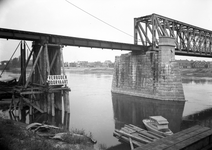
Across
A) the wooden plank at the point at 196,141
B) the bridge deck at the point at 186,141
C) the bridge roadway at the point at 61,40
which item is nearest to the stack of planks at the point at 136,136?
the bridge deck at the point at 186,141

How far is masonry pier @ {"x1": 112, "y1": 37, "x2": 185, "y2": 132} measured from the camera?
85.5ft

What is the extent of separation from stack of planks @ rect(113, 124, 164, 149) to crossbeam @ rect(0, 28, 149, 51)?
1322 centimetres

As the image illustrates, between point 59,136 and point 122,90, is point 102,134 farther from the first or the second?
point 122,90

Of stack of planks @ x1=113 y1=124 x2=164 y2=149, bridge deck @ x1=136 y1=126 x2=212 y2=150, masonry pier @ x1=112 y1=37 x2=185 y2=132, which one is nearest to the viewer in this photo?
bridge deck @ x1=136 y1=126 x2=212 y2=150

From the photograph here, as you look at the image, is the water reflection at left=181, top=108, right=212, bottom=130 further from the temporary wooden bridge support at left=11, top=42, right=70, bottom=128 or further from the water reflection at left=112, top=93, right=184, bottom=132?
the temporary wooden bridge support at left=11, top=42, right=70, bottom=128

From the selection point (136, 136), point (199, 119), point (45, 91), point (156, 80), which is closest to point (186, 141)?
point (136, 136)

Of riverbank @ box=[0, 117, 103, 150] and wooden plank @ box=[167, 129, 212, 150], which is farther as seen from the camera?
riverbank @ box=[0, 117, 103, 150]

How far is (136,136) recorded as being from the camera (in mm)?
12383

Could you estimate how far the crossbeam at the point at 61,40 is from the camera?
1864 centimetres

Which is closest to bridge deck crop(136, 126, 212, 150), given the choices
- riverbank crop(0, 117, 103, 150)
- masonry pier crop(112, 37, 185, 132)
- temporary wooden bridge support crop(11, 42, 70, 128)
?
riverbank crop(0, 117, 103, 150)

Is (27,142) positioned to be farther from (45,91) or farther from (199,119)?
(199,119)

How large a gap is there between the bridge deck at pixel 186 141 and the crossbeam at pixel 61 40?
1701 cm

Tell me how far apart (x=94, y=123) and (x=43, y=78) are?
26.2ft

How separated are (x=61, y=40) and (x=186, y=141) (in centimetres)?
1943
